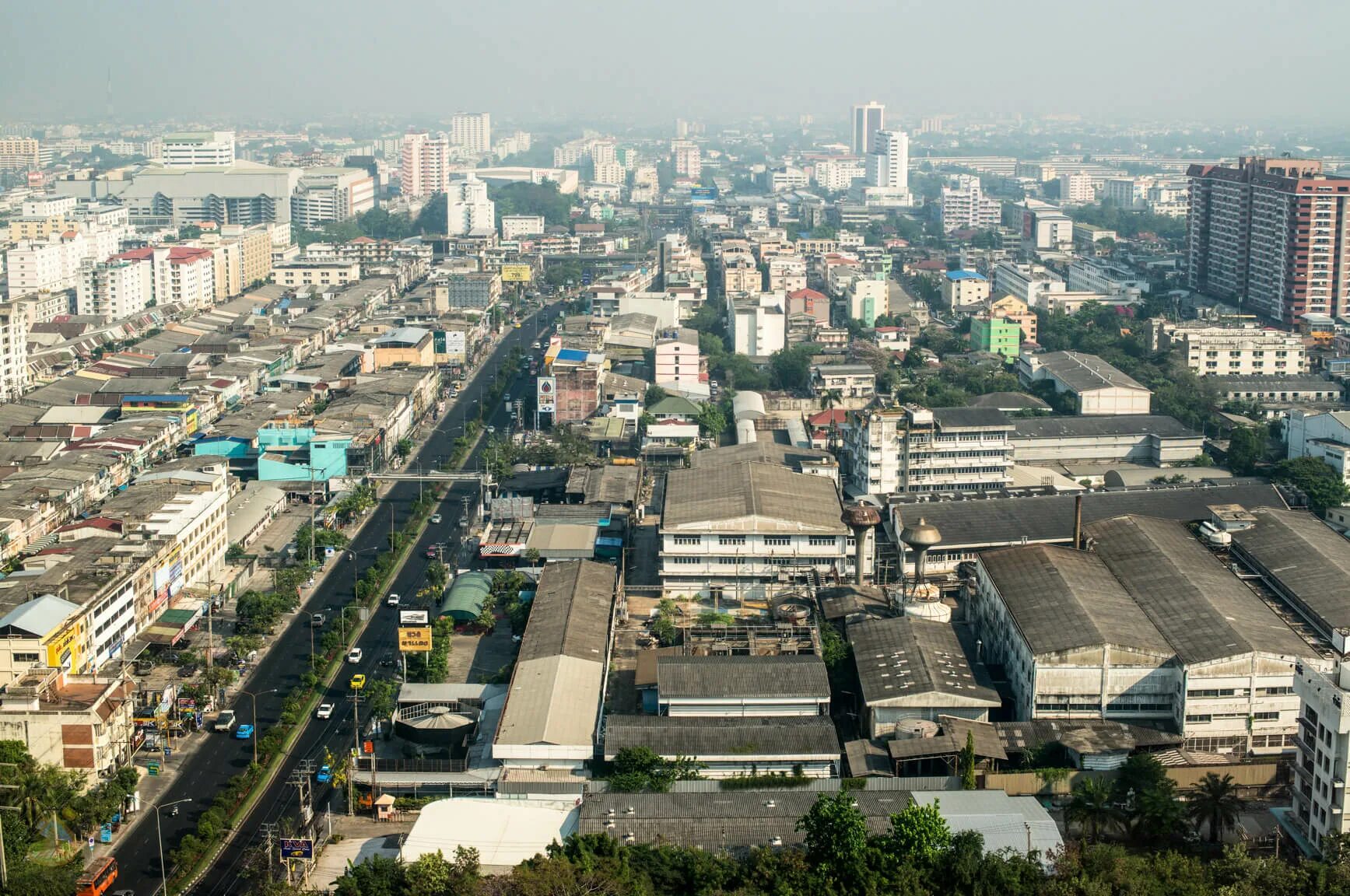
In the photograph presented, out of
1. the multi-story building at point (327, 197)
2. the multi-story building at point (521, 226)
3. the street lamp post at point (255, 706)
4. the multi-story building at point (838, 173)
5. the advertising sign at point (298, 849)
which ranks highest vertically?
the multi-story building at point (838, 173)

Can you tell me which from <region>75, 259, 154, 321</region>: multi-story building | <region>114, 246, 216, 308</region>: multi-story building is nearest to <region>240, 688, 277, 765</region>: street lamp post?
<region>75, 259, 154, 321</region>: multi-story building

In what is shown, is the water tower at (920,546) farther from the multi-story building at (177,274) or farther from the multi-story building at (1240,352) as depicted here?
the multi-story building at (177,274)

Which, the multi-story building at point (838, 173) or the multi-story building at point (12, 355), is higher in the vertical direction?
the multi-story building at point (838, 173)

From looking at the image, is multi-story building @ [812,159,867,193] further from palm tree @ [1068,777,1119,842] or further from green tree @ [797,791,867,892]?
green tree @ [797,791,867,892]

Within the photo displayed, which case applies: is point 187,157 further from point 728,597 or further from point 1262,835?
point 1262,835

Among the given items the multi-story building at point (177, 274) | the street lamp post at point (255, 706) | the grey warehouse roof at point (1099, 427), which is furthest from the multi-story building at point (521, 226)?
the street lamp post at point (255, 706)

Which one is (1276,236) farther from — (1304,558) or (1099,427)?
Answer: (1304,558)

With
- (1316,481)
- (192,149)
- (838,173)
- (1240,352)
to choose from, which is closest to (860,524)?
(1316,481)
